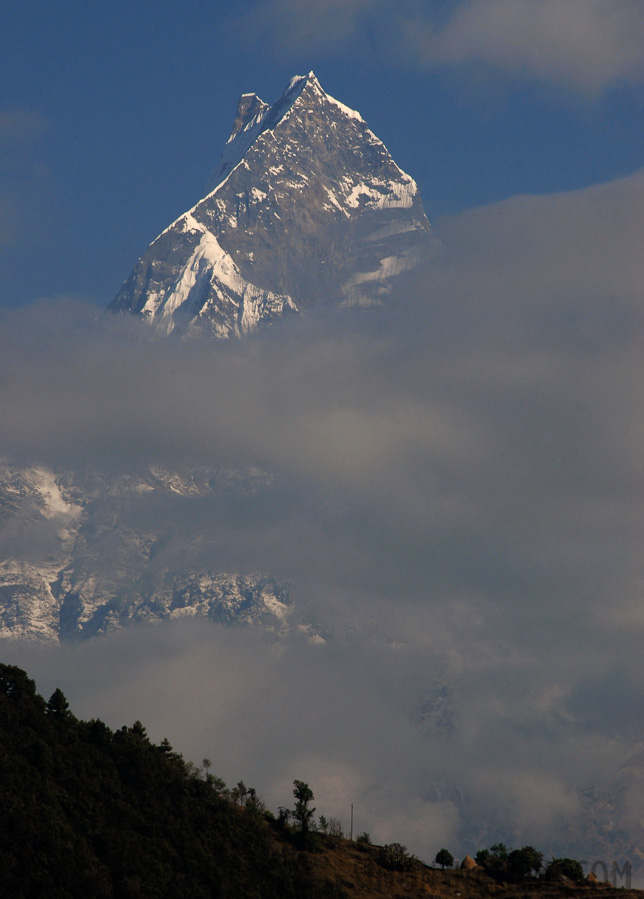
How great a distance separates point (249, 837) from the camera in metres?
123

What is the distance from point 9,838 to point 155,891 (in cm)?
1620

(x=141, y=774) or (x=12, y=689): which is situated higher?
(x=12, y=689)

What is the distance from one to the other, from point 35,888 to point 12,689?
37451 millimetres

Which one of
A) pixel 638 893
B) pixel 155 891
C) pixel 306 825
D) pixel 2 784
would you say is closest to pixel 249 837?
pixel 306 825

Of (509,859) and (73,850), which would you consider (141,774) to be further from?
(509,859)

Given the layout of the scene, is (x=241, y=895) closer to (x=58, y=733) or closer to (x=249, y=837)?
(x=249, y=837)

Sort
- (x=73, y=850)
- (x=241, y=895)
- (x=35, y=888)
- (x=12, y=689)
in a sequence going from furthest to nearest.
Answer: (x=12, y=689) < (x=241, y=895) < (x=73, y=850) < (x=35, y=888)

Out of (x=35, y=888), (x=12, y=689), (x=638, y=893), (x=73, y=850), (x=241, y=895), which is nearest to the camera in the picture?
(x=35, y=888)

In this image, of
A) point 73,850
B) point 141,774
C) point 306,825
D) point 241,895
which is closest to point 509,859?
point 306,825

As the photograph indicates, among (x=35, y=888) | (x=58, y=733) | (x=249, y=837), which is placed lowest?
(x=35, y=888)

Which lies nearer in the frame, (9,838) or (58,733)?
(9,838)

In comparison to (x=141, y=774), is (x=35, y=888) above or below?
below

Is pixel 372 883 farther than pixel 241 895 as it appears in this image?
Yes

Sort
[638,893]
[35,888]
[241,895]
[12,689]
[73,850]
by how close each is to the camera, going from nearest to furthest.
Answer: [35,888]
[73,850]
[241,895]
[638,893]
[12,689]
